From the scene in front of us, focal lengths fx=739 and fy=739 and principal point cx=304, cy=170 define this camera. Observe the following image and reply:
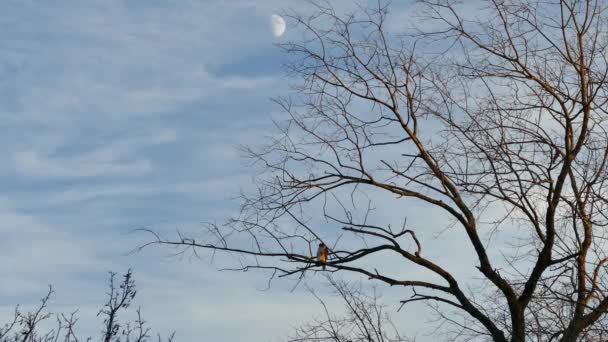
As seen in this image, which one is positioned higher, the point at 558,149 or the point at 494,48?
the point at 494,48

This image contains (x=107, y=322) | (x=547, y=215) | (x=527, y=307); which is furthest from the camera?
(x=107, y=322)

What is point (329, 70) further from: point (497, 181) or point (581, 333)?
point (581, 333)

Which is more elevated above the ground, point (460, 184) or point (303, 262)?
point (460, 184)

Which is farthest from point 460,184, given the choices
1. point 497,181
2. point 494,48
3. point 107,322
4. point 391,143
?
point 107,322

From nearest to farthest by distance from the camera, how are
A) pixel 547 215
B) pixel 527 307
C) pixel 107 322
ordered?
pixel 547 215 < pixel 527 307 < pixel 107 322

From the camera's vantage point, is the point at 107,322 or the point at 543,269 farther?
the point at 107,322

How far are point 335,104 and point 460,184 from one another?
5.08ft

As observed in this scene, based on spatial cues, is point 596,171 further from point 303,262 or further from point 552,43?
point 303,262

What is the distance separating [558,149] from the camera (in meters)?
7.28

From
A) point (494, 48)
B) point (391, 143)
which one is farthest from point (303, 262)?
point (494, 48)

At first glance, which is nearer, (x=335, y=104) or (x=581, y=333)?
(x=581, y=333)

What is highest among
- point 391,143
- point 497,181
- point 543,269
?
point 391,143

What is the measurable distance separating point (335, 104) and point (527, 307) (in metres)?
2.89

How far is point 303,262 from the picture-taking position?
714 cm
